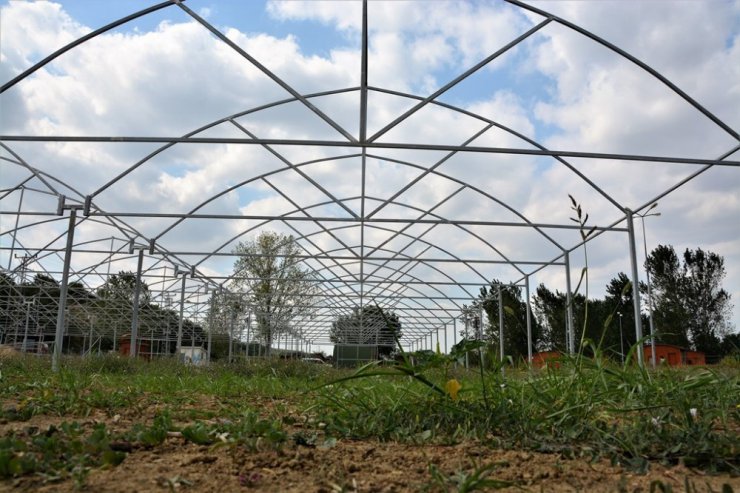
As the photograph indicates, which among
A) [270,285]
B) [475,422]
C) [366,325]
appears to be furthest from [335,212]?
[366,325]

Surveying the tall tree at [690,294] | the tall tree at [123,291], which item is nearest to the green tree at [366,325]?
the tall tree at [123,291]

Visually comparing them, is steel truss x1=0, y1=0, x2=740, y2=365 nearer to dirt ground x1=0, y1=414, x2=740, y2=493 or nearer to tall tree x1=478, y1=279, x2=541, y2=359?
tall tree x1=478, y1=279, x2=541, y2=359

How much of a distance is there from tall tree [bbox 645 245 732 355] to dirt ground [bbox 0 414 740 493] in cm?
4548

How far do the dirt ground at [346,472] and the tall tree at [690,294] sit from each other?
45481 millimetres

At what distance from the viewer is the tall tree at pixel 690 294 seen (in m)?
44.6

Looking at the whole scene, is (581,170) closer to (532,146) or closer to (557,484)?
(532,146)

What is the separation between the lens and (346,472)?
237 centimetres

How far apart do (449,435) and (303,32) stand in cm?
652

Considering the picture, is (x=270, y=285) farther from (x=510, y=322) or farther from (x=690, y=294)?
(x=690, y=294)

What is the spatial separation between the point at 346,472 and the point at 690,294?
51209 mm

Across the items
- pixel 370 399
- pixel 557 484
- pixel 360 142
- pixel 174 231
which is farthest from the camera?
pixel 174 231

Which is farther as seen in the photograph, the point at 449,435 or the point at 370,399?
the point at 370,399

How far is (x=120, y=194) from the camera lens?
13.8 meters

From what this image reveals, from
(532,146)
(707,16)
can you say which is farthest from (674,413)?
(532,146)
